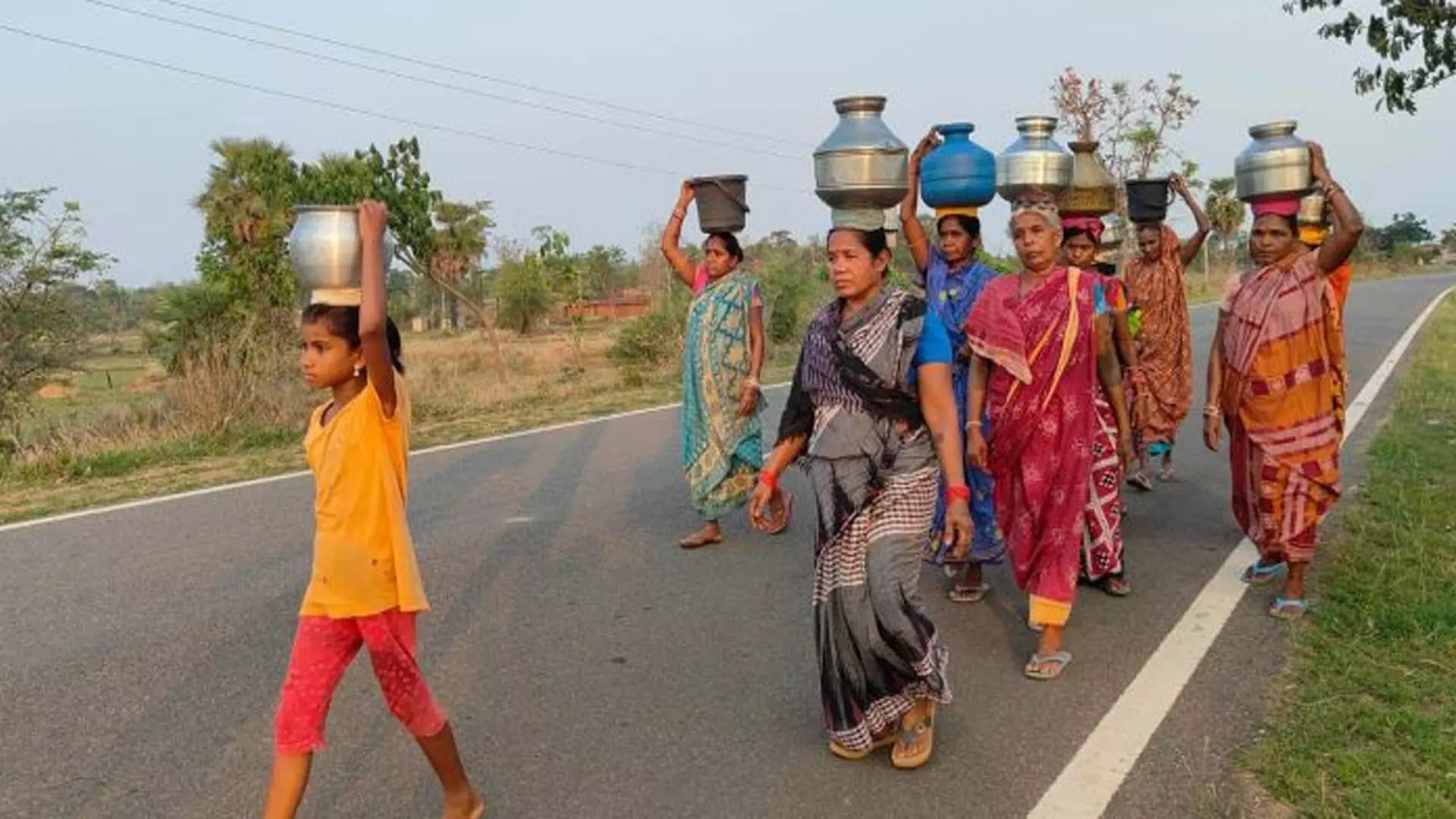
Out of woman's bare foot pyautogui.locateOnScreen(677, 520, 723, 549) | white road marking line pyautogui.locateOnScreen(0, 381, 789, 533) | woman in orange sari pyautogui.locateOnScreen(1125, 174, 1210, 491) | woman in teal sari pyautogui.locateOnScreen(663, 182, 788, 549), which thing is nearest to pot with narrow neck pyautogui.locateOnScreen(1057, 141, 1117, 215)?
woman in teal sari pyautogui.locateOnScreen(663, 182, 788, 549)

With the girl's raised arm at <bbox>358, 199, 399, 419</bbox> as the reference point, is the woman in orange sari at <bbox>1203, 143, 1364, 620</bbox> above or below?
below

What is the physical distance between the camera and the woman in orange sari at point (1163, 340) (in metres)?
7.74

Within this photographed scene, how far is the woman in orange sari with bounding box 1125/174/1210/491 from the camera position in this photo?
7742 mm

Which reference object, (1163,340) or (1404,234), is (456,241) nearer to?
(1163,340)

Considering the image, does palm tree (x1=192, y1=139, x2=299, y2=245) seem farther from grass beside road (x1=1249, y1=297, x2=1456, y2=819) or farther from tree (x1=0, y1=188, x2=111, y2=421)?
grass beside road (x1=1249, y1=297, x2=1456, y2=819)

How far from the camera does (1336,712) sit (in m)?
3.82

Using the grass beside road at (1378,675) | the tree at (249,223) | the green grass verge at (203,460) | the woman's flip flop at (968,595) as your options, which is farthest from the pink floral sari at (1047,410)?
the tree at (249,223)

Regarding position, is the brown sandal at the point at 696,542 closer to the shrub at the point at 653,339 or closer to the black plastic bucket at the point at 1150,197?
the black plastic bucket at the point at 1150,197

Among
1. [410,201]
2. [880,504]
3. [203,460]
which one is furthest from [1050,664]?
[410,201]

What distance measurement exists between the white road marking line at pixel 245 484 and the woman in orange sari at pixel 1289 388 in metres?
6.71

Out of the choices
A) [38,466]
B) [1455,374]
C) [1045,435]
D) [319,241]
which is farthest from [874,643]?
[1455,374]

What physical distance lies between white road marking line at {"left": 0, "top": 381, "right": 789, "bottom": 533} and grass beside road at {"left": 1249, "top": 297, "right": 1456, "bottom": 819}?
701cm

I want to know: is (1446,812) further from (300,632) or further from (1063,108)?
(1063,108)

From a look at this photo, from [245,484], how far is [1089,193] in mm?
6365
